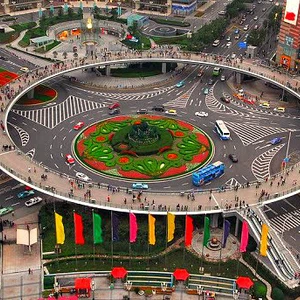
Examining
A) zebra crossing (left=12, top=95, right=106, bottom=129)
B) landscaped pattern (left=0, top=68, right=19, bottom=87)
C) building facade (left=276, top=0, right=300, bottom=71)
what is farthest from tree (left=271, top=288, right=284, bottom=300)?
landscaped pattern (left=0, top=68, right=19, bottom=87)

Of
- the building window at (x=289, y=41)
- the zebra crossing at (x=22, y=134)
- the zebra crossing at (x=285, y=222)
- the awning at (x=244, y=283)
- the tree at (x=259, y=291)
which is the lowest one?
the tree at (x=259, y=291)

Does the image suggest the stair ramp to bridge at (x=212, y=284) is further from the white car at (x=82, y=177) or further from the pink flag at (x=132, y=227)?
the white car at (x=82, y=177)

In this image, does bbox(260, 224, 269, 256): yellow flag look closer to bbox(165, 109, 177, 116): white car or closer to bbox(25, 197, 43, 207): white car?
bbox(25, 197, 43, 207): white car

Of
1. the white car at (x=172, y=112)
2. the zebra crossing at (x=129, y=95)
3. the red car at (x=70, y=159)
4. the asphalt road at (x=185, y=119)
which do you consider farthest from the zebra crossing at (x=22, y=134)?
the white car at (x=172, y=112)

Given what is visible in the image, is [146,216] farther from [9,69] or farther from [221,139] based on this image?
[9,69]

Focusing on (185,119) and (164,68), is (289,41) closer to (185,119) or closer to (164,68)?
(164,68)

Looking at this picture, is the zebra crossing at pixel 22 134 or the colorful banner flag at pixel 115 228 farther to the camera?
the zebra crossing at pixel 22 134

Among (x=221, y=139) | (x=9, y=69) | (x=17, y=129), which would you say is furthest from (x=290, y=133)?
(x=9, y=69)
